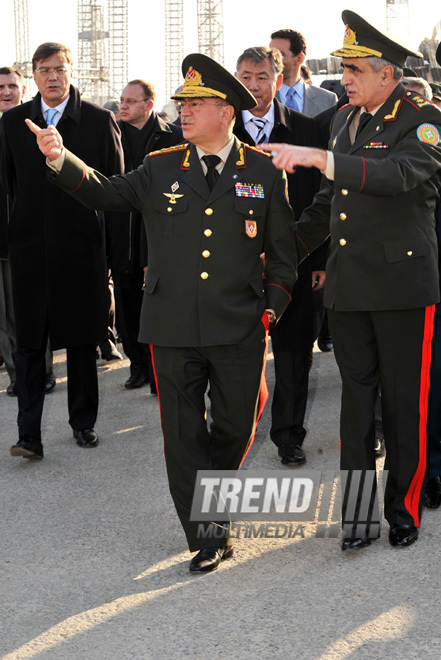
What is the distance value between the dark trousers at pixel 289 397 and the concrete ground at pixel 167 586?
0.18m

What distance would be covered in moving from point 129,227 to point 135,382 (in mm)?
1664

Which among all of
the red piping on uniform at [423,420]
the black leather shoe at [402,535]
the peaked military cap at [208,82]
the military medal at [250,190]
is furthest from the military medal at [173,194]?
the black leather shoe at [402,535]

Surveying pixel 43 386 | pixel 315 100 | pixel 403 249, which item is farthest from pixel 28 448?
pixel 315 100

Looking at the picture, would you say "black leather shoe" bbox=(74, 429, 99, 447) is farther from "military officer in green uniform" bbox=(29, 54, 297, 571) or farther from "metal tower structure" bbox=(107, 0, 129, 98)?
"metal tower structure" bbox=(107, 0, 129, 98)

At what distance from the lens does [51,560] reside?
4398mm

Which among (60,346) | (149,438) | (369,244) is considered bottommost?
(149,438)

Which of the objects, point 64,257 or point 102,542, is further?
point 64,257

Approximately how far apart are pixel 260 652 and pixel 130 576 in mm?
917

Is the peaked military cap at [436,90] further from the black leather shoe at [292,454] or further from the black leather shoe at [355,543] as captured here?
the black leather shoe at [355,543]

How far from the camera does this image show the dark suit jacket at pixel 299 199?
5.69 meters

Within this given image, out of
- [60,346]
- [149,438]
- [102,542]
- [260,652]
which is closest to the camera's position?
[260,652]

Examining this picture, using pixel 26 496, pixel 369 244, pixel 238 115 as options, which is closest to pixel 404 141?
pixel 369 244

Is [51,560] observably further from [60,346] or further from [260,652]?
[60,346]

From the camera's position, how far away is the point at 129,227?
6.59 meters
